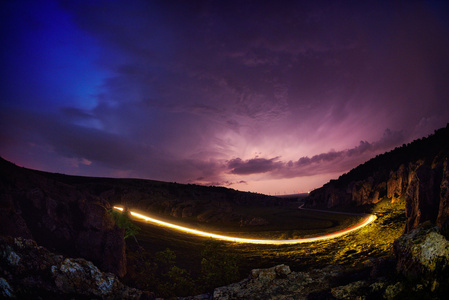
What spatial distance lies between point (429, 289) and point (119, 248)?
1035 inches

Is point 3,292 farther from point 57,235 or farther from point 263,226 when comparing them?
point 263,226

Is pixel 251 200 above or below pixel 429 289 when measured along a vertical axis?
below

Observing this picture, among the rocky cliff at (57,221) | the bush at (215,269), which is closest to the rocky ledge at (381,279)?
the bush at (215,269)

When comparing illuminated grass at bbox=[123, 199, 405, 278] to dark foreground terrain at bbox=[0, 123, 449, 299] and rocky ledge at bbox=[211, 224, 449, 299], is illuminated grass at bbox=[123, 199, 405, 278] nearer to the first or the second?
dark foreground terrain at bbox=[0, 123, 449, 299]

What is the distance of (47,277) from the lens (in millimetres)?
14547

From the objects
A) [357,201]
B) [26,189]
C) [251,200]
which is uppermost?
[26,189]

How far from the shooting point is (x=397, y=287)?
999 centimetres

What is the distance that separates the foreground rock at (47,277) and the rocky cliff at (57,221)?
14.5 ft

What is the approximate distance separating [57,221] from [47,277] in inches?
424

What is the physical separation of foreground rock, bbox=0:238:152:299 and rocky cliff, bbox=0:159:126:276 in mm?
4427

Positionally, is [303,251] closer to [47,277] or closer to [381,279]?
[381,279]

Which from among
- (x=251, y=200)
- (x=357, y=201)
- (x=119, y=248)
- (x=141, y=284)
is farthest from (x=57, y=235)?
(x=251, y=200)

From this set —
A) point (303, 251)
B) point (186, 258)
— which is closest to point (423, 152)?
point (303, 251)

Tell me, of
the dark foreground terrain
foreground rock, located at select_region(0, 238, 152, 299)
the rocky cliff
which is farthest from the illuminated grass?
foreground rock, located at select_region(0, 238, 152, 299)
